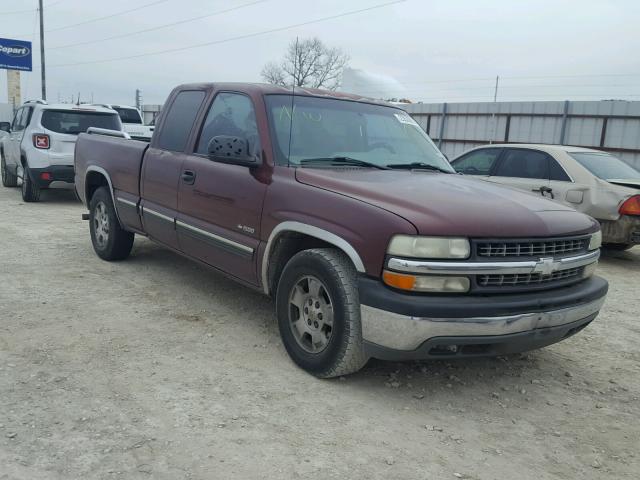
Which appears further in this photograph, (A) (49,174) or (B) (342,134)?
(A) (49,174)

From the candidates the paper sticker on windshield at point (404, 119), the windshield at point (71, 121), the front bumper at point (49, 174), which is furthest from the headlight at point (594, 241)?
the windshield at point (71, 121)

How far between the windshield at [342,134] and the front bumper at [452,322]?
4.38 ft

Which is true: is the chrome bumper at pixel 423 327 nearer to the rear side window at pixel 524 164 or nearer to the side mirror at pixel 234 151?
the side mirror at pixel 234 151

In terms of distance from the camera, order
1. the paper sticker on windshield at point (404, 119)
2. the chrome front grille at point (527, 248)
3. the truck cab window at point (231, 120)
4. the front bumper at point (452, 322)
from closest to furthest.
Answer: the front bumper at point (452, 322) < the chrome front grille at point (527, 248) < the truck cab window at point (231, 120) < the paper sticker on windshield at point (404, 119)

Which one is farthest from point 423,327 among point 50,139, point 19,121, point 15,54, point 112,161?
point 15,54

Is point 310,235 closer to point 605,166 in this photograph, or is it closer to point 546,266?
point 546,266

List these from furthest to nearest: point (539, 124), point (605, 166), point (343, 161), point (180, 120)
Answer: point (539, 124) < point (605, 166) < point (180, 120) < point (343, 161)

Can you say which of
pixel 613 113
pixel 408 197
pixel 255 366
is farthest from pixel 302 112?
pixel 613 113

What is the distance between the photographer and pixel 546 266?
3348 mm

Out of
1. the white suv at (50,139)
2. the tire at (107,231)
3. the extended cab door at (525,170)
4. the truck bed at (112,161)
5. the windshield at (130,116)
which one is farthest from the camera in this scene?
the windshield at (130,116)

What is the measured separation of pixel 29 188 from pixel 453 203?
32.4ft

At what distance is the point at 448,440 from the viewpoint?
3.03 meters

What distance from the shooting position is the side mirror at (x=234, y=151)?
3.97 m

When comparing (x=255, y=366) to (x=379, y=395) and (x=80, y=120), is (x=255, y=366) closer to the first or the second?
(x=379, y=395)
